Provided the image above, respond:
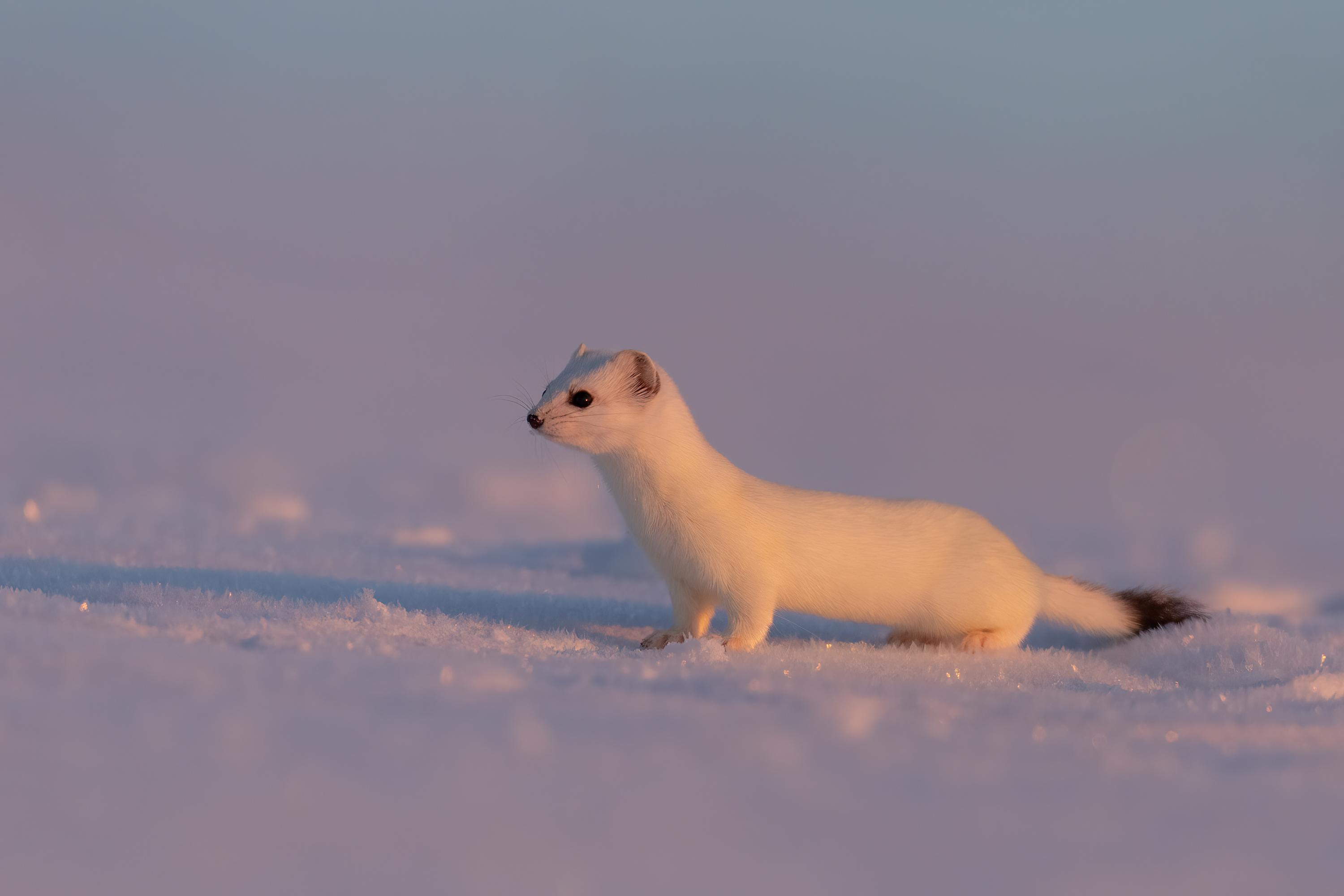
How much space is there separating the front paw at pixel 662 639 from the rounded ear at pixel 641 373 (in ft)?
1.91

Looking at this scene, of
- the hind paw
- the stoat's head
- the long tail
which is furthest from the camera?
the long tail

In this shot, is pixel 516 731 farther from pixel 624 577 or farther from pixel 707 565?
pixel 624 577

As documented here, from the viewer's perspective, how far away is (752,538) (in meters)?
2.86

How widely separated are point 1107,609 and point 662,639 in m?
1.36

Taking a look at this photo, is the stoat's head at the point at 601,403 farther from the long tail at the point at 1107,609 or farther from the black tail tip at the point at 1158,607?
the black tail tip at the point at 1158,607

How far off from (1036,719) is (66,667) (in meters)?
1.56

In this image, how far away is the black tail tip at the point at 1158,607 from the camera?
3.37 metres

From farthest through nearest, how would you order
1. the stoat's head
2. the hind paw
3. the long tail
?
the long tail < the hind paw < the stoat's head

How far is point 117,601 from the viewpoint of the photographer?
282 centimetres

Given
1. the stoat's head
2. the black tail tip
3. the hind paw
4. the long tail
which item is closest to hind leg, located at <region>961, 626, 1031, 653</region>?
the hind paw

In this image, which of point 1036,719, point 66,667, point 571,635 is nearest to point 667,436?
point 571,635

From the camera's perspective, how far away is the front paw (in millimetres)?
2857

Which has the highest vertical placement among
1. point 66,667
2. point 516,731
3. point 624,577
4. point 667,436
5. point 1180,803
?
point 667,436

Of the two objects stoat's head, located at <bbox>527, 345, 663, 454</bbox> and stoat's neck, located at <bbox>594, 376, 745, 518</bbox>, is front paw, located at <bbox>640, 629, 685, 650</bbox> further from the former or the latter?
stoat's head, located at <bbox>527, 345, 663, 454</bbox>
